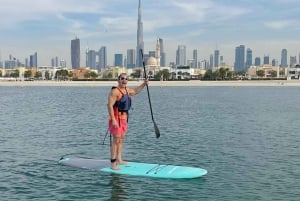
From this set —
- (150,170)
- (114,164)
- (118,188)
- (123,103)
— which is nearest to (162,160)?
(150,170)

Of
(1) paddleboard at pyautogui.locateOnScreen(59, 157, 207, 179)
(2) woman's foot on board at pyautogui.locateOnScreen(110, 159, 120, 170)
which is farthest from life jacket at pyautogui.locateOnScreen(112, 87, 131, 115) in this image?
(1) paddleboard at pyautogui.locateOnScreen(59, 157, 207, 179)

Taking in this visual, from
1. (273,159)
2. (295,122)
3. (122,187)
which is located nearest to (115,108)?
(122,187)

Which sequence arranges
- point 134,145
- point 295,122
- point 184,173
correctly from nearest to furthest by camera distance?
point 184,173 → point 134,145 → point 295,122

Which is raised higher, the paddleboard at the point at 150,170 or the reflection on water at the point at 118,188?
the paddleboard at the point at 150,170

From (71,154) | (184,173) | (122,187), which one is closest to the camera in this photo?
(122,187)

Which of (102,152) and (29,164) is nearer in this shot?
(29,164)

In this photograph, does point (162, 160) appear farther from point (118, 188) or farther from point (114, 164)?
point (118, 188)

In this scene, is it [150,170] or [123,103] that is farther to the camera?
[150,170]

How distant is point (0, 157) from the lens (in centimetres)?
1816

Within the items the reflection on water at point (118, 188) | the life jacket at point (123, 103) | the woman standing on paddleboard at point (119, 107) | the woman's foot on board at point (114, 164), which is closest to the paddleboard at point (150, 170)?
the woman's foot on board at point (114, 164)

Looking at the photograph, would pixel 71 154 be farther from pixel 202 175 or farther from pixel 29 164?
pixel 202 175

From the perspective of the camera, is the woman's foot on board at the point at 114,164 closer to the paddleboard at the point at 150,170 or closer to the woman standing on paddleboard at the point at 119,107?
the paddleboard at the point at 150,170

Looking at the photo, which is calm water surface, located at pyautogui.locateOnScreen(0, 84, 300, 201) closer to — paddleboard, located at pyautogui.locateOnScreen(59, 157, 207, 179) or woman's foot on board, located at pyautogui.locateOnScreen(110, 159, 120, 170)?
paddleboard, located at pyautogui.locateOnScreen(59, 157, 207, 179)

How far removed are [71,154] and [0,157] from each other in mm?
2779
